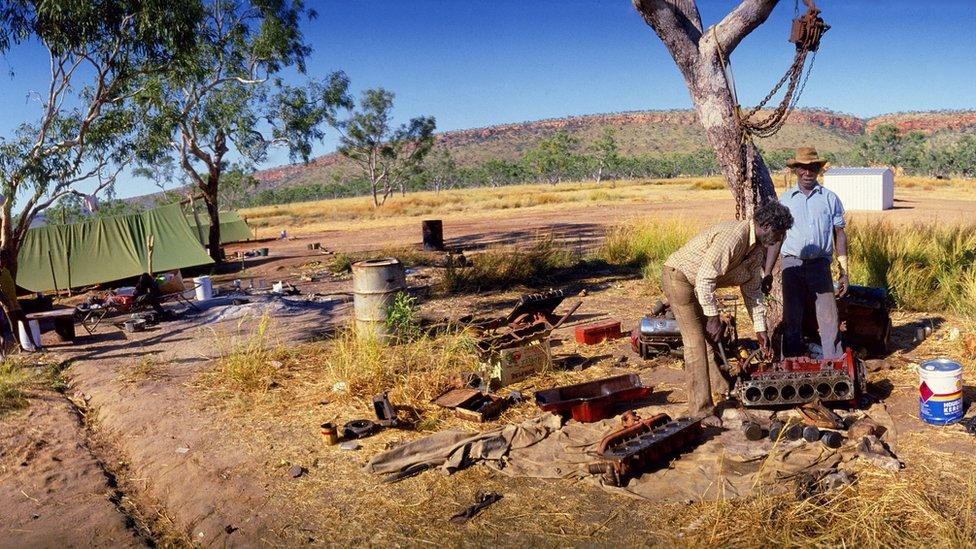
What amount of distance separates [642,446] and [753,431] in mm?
782

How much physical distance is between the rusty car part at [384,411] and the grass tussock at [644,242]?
674 cm

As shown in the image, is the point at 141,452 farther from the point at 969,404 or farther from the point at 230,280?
the point at 230,280

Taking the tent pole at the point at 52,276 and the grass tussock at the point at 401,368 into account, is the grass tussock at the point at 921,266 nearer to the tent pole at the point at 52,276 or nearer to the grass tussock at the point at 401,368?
the grass tussock at the point at 401,368

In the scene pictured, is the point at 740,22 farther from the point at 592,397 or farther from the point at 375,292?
the point at 375,292

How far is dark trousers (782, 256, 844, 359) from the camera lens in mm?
5633

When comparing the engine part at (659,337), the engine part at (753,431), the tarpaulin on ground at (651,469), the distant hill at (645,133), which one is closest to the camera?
the tarpaulin on ground at (651,469)

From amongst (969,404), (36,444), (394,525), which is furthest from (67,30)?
(969,404)

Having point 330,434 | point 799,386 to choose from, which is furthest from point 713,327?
point 330,434

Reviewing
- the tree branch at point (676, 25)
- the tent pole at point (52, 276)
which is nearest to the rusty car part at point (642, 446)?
the tree branch at point (676, 25)

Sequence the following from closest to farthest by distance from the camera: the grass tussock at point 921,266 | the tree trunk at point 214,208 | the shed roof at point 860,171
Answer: the grass tussock at point 921,266 → the tree trunk at point 214,208 → the shed roof at point 860,171

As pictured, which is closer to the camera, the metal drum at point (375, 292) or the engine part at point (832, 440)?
the engine part at point (832, 440)

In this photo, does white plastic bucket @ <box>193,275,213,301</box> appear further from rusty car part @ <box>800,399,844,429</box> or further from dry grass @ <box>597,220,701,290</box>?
rusty car part @ <box>800,399,844,429</box>

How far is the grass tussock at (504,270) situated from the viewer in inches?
436

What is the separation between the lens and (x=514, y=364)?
6180 millimetres
